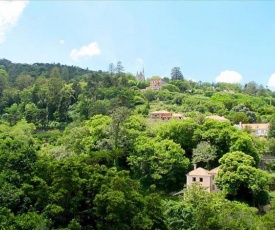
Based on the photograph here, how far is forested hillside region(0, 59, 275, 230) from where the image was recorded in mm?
16906

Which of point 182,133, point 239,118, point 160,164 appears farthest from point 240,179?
point 239,118

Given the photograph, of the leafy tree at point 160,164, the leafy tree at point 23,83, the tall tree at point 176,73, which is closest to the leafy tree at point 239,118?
the leafy tree at point 160,164

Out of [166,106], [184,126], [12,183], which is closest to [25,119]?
[166,106]

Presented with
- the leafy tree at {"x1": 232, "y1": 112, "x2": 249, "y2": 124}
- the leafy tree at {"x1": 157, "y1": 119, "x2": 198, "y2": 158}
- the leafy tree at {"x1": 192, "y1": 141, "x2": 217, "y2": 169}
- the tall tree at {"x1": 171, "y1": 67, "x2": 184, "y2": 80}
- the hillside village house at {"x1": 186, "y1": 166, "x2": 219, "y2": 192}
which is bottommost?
the hillside village house at {"x1": 186, "y1": 166, "x2": 219, "y2": 192}

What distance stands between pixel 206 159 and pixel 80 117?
2618cm

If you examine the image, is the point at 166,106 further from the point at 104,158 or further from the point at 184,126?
the point at 104,158

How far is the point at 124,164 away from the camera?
3672cm

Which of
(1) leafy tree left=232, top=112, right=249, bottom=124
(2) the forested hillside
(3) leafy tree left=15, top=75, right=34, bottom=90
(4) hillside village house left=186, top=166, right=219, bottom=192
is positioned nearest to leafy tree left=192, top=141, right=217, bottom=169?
(2) the forested hillside

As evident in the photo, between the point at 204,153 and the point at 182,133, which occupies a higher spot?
the point at 182,133

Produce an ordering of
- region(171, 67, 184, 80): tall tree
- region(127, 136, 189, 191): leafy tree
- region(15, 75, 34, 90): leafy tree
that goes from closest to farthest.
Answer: region(127, 136, 189, 191): leafy tree
region(15, 75, 34, 90): leafy tree
region(171, 67, 184, 80): tall tree

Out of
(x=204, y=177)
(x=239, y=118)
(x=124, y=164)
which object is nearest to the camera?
(x=204, y=177)

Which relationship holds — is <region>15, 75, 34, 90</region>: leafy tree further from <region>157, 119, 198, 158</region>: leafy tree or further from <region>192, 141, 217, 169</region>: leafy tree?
<region>192, 141, 217, 169</region>: leafy tree

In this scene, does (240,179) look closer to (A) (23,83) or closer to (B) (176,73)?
(A) (23,83)

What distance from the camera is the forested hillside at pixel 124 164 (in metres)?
16.9
